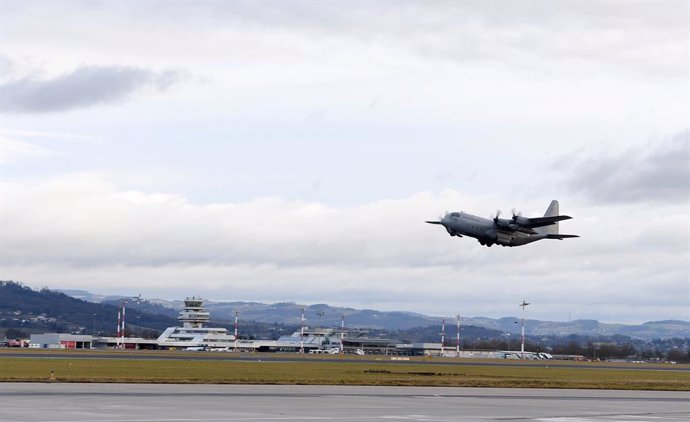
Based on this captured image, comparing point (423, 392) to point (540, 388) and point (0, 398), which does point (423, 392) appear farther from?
point (0, 398)

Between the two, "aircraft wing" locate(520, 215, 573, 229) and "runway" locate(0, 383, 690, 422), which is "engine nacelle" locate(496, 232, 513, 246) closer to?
"aircraft wing" locate(520, 215, 573, 229)

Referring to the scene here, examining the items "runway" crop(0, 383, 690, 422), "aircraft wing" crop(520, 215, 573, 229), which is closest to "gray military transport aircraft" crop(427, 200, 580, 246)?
"aircraft wing" crop(520, 215, 573, 229)

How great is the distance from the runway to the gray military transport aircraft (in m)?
31.5

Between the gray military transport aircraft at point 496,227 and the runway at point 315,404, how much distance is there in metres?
31.5

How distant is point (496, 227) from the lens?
4267 inches

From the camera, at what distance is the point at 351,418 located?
47188 mm

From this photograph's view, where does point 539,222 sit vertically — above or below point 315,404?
above

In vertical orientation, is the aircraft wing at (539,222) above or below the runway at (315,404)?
above

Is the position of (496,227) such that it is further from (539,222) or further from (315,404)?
(315,404)

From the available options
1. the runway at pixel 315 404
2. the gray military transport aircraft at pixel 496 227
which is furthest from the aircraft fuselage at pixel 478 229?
the runway at pixel 315 404

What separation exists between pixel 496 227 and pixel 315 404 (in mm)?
54564

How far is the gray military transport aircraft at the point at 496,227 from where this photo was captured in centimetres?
10725

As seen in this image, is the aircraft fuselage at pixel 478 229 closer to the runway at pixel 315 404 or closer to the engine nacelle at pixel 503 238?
the engine nacelle at pixel 503 238

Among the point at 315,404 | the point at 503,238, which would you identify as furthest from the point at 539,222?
the point at 315,404
